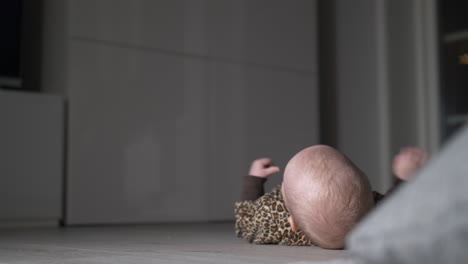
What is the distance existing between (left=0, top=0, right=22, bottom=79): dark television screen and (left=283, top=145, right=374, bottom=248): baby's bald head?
2.33 meters

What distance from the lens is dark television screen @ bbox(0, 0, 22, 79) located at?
3.22 m

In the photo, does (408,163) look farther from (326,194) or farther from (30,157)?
(30,157)

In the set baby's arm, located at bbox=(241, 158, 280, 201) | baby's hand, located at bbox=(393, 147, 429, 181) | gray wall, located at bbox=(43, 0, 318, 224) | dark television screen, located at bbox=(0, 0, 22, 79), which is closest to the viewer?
baby's arm, located at bbox=(241, 158, 280, 201)

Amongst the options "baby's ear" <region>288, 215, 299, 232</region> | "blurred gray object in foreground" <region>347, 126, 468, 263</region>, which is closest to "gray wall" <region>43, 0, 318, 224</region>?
"baby's ear" <region>288, 215, 299, 232</region>

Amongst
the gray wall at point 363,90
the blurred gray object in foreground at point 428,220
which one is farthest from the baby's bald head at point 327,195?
the gray wall at point 363,90

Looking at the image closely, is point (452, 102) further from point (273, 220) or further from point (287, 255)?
point (287, 255)

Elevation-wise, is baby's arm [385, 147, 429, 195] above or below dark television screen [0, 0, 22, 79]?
below

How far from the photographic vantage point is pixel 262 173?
1933 mm

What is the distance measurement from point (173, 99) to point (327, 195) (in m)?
2.25

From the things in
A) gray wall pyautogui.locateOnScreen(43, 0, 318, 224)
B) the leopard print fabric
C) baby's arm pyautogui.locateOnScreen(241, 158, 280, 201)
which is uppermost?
gray wall pyautogui.locateOnScreen(43, 0, 318, 224)

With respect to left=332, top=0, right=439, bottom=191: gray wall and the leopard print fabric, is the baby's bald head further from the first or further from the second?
left=332, top=0, right=439, bottom=191: gray wall

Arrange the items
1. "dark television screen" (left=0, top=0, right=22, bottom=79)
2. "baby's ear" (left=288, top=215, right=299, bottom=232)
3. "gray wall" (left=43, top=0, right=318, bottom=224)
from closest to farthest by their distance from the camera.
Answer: "baby's ear" (left=288, top=215, right=299, bottom=232) < "gray wall" (left=43, top=0, right=318, bottom=224) < "dark television screen" (left=0, top=0, right=22, bottom=79)

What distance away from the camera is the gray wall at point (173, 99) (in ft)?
10.1

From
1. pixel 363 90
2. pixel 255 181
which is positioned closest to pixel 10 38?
pixel 255 181
